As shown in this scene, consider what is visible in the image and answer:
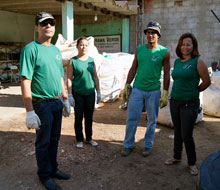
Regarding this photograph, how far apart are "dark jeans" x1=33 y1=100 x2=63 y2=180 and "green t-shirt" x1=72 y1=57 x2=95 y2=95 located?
84 centimetres

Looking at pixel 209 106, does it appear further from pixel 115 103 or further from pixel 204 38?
pixel 204 38

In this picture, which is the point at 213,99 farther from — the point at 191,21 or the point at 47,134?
the point at 191,21

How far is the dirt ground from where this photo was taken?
8.79 feet

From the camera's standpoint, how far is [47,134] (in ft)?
7.83

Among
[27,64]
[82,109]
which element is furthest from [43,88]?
[82,109]

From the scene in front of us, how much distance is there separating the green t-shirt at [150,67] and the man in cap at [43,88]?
3.76ft

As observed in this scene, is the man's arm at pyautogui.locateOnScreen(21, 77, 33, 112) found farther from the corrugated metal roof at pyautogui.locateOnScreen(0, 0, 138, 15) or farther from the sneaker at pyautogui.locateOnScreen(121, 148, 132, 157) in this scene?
the corrugated metal roof at pyautogui.locateOnScreen(0, 0, 138, 15)

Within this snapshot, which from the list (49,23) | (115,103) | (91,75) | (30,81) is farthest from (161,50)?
(115,103)

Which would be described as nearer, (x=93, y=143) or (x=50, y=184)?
(x=50, y=184)

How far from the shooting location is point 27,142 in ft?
12.3

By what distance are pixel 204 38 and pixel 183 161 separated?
6.76 m

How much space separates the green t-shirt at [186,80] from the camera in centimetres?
270

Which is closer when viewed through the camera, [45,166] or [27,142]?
[45,166]

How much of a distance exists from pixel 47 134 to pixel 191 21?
802 cm
